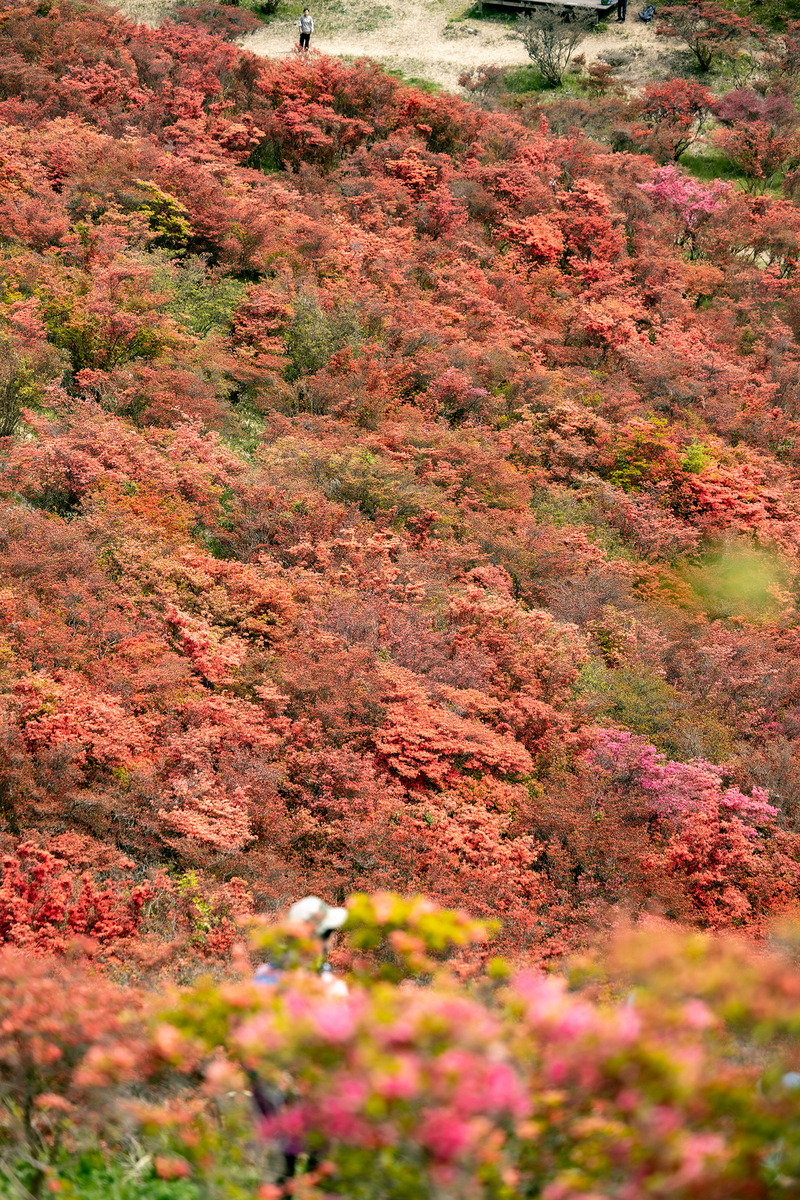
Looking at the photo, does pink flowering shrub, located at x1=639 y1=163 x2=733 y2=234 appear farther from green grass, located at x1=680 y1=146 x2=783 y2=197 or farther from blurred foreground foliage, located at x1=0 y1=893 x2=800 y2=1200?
blurred foreground foliage, located at x1=0 y1=893 x2=800 y2=1200

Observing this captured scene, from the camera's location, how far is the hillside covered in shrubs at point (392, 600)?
256cm

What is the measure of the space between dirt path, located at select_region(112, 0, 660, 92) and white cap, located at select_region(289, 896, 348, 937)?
31.4 metres

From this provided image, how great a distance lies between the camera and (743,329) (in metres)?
20.4

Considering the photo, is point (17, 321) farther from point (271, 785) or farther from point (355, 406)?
point (271, 785)

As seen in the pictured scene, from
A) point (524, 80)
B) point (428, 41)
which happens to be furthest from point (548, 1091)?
point (428, 41)

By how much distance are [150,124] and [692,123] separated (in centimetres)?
1732

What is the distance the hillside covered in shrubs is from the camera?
2.56m

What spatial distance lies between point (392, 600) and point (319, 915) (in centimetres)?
772

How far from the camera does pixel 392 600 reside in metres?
11.0

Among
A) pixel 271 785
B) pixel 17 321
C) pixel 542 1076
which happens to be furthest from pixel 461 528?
pixel 542 1076

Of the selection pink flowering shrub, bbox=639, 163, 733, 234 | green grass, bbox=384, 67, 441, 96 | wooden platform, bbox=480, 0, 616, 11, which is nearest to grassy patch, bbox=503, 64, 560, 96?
green grass, bbox=384, 67, 441, 96

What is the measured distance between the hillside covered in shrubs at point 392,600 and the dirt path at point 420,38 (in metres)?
8.76

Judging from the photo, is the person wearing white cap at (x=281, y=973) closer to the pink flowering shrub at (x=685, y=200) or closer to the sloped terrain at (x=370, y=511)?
the sloped terrain at (x=370, y=511)

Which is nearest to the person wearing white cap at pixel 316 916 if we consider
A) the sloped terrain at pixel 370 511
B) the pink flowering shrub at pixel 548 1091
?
the pink flowering shrub at pixel 548 1091
